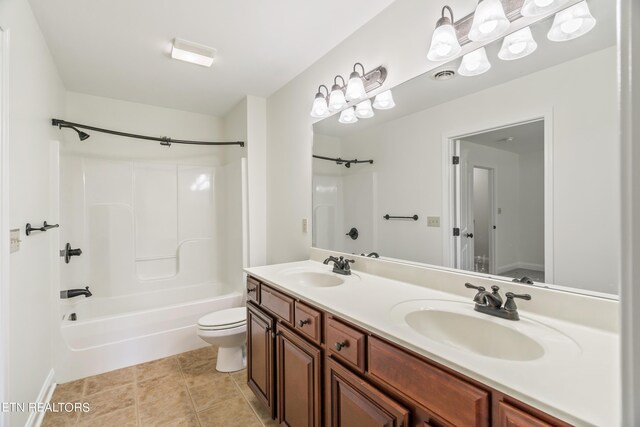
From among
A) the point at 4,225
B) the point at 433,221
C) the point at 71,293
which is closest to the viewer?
the point at 4,225

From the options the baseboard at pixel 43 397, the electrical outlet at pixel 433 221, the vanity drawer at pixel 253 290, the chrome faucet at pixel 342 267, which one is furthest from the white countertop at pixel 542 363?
the baseboard at pixel 43 397

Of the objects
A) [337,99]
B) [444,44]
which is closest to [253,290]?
[337,99]

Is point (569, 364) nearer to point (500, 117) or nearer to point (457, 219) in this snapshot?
point (457, 219)

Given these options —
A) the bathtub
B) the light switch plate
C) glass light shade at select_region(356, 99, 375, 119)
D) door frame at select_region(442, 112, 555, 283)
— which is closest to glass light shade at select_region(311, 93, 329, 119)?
glass light shade at select_region(356, 99, 375, 119)

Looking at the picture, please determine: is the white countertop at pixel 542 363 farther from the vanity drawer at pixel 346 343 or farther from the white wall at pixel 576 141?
the white wall at pixel 576 141

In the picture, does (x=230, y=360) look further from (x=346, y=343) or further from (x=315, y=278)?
(x=346, y=343)

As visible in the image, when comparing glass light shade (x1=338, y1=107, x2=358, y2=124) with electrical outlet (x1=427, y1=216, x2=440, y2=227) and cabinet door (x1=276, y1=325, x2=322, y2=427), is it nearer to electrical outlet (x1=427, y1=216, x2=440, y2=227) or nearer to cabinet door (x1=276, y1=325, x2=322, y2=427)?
electrical outlet (x1=427, y1=216, x2=440, y2=227)

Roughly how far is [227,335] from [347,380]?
4.60 feet

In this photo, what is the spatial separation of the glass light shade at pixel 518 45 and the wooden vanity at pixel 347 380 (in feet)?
3.93

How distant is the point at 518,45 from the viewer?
114 cm

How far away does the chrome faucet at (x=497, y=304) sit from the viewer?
100cm

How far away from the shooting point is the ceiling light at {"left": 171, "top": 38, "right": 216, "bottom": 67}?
6.54ft

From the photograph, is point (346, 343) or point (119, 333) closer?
point (346, 343)
